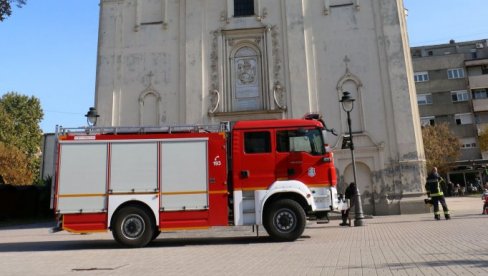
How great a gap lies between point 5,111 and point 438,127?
178ft

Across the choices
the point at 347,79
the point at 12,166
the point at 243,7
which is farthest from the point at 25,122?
the point at 347,79

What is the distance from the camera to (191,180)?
11938 millimetres

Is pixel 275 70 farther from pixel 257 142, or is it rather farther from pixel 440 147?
pixel 440 147

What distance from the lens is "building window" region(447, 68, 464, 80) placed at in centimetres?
5547

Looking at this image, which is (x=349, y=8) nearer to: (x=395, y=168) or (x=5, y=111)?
(x=395, y=168)

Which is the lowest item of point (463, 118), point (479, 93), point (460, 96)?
point (463, 118)

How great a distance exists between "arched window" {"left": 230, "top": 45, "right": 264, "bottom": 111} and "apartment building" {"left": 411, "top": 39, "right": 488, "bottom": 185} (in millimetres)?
37179

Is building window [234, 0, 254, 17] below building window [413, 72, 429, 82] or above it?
below

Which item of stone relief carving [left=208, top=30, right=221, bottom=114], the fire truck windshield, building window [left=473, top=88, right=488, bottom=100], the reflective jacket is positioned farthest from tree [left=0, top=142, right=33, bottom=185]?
building window [left=473, top=88, right=488, bottom=100]

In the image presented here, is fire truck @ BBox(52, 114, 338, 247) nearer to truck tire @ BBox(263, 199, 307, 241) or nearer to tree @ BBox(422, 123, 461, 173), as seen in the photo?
truck tire @ BBox(263, 199, 307, 241)

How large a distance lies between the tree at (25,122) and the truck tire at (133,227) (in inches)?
1837

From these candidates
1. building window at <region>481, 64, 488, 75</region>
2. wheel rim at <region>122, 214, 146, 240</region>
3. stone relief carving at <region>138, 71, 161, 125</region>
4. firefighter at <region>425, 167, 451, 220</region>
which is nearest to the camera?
wheel rim at <region>122, 214, 146, 240</region>

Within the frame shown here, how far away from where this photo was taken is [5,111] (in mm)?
54406

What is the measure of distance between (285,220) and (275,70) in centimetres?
1485
